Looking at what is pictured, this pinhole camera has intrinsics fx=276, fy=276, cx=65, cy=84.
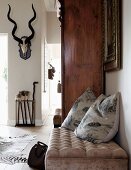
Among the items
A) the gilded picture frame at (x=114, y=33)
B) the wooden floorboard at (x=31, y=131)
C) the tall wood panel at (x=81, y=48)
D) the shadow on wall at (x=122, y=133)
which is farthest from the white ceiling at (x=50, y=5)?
the shadow on wall at (x=122, y=133)

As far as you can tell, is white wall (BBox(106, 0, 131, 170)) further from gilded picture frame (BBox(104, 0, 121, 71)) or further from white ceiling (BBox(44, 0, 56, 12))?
white ceiling (BBox(44, 0, 56, 12))

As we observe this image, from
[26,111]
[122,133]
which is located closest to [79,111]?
[122,133]

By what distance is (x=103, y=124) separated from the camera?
2408mm

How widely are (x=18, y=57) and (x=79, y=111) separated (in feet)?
12.1

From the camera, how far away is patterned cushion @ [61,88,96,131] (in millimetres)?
3027

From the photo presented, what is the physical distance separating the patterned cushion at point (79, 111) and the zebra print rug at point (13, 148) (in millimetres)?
882

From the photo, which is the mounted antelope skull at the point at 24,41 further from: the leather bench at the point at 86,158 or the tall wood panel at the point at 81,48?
the leather bench at the point at 86,158

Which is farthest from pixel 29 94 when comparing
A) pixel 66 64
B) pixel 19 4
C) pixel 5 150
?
pixel 66 64

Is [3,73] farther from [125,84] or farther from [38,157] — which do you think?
[125,84]

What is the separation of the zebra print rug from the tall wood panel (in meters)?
0.95

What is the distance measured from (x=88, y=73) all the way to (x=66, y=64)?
0.31 meters

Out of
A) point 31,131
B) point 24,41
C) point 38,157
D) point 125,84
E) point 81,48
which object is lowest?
point 31,131

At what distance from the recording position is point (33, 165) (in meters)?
3.18

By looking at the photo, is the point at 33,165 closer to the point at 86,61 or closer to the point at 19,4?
the point at 86,61
